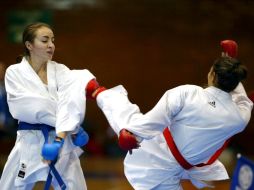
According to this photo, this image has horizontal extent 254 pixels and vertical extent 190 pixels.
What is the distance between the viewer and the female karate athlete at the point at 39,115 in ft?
11.8

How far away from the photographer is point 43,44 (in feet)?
12.1

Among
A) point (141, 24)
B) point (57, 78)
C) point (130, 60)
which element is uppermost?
point (57, 78)

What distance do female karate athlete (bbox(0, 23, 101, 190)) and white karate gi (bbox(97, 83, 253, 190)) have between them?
322 millimetres

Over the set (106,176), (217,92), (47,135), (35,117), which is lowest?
(106,176)

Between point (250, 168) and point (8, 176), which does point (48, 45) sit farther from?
point (250, 168)

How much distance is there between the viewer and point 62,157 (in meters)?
3.67

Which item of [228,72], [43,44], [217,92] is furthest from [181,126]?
[43,44]

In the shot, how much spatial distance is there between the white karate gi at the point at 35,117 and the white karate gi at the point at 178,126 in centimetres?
31

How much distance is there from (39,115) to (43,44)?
0.46m

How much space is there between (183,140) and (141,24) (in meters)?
5.78

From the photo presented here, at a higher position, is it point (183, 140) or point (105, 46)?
point (183, 140)

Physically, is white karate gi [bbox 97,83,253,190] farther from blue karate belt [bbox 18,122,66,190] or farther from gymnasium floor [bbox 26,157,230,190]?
gymnasium floor [bbox 26,157,230,190]

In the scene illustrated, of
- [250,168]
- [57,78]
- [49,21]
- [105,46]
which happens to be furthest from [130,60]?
[57,78]

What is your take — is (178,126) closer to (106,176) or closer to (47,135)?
(47,135)
